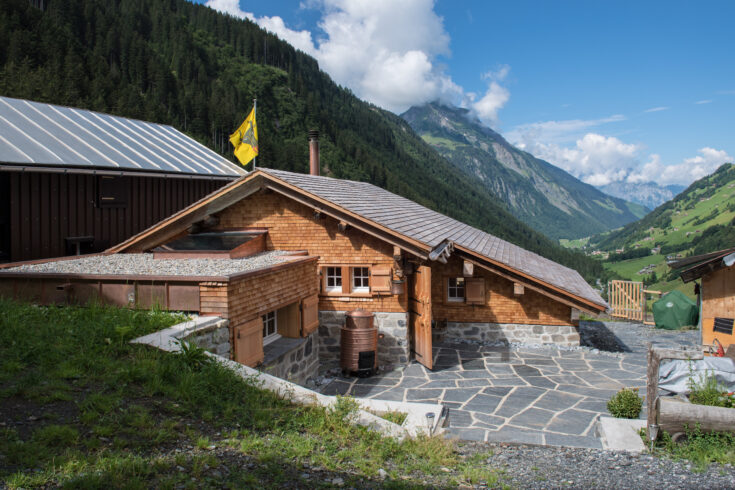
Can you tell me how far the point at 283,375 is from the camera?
1006cm

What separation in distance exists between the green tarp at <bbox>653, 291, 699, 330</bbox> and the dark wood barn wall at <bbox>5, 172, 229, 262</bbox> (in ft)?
66.4

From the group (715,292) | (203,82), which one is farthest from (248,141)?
(203,82)

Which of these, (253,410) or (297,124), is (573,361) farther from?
(297,124)

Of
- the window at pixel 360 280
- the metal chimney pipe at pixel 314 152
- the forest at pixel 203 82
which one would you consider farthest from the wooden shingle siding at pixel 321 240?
the forest at pixel 203 82

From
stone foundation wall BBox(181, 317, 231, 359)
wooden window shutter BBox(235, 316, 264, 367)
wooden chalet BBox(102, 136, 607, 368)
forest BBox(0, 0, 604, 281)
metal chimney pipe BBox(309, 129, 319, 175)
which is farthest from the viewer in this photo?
forest BBox(0, 0, 604, 281)

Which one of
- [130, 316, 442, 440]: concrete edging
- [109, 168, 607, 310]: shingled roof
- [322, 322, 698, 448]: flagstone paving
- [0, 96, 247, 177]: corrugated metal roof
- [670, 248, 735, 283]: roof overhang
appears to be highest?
[0, 96, 247, 177]: corrugated metal roof

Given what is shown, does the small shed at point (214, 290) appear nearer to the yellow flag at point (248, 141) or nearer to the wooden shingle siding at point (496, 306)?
the wooden shingle siding at point (496, 306)

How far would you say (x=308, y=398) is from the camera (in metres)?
6.73

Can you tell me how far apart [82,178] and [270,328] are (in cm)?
777

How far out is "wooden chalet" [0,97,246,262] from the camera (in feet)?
41.7

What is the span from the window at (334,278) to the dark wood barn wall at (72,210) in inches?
281

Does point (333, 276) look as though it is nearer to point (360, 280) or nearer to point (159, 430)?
point (360, 280)

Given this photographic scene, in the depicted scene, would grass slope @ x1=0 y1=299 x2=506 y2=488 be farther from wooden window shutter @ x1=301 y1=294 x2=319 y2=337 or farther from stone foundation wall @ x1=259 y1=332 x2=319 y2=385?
wooden window shutter @ x1=301 y1=294 x2=319 y2=337

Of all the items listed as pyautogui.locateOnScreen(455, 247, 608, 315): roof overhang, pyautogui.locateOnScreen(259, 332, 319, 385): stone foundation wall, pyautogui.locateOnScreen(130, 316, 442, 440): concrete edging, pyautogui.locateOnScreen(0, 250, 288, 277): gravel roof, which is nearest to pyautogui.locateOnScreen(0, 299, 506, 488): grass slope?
pyautogui.locateOnScreen(130, 316, 442, 440): concrete edging
